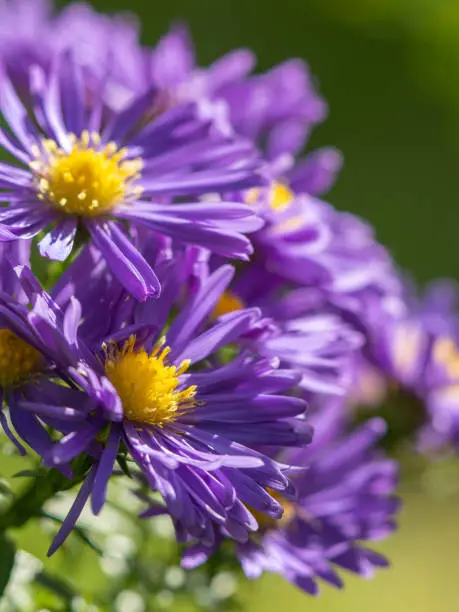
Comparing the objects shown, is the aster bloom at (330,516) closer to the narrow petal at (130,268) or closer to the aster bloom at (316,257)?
the aster bloom at (316,257)

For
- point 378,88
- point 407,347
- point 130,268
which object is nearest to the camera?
point 130,268

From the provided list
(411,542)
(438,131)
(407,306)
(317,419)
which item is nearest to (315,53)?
(438,131)

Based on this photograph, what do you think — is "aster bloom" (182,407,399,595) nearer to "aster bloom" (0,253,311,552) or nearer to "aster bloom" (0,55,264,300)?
"aster bloom" (0,253,311,552)

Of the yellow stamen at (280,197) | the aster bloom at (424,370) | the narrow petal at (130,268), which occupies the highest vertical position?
the narrow petal at (130,268)

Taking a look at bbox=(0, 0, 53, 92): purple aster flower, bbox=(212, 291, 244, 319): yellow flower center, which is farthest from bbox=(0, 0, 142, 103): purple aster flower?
bbox=(212, 291, 244, 319): yellow flower center

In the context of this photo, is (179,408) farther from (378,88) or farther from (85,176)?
(378,88)

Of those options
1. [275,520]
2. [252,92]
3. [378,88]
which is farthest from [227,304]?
[378,88]

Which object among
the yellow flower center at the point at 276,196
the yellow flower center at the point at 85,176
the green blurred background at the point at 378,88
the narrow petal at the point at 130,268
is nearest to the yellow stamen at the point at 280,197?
the yellow flower center at the point at 276,196

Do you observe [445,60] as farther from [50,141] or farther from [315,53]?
[50,141]
